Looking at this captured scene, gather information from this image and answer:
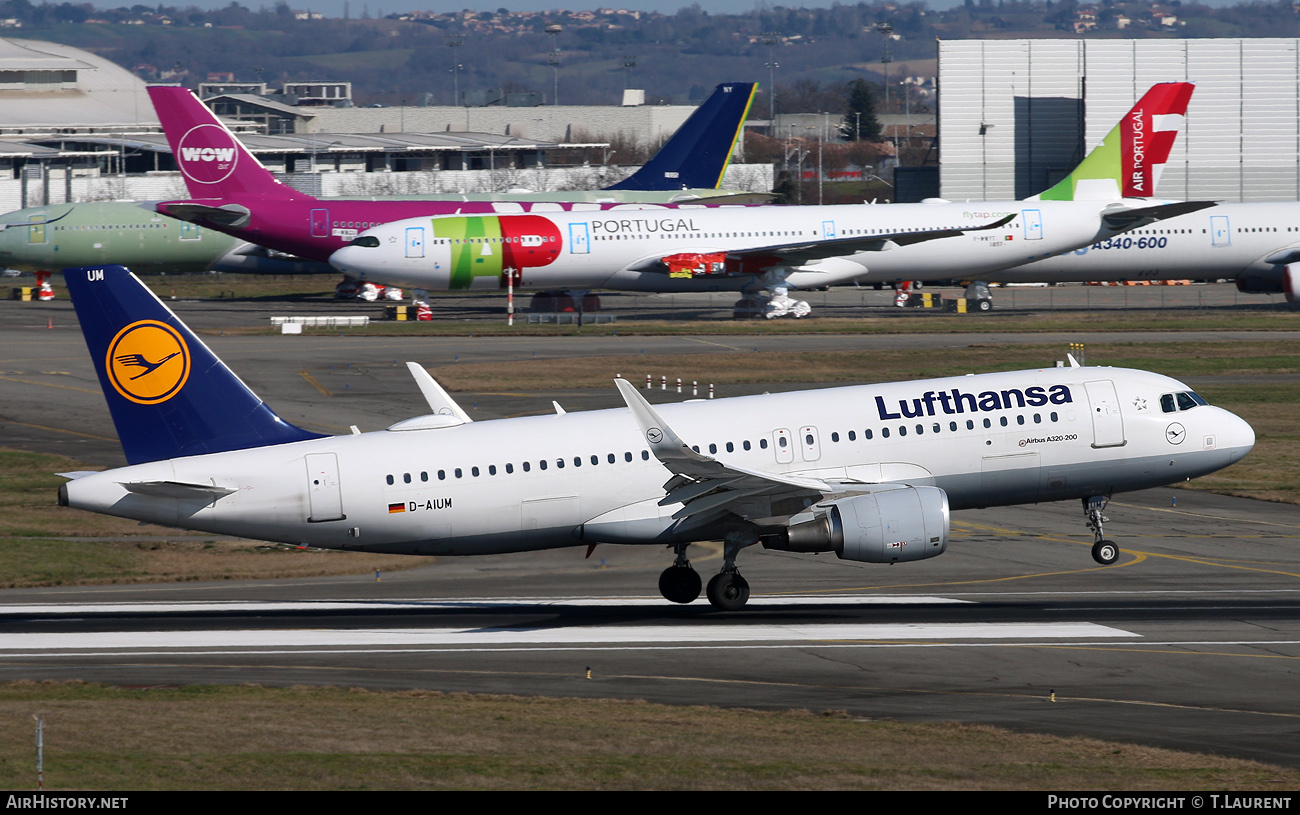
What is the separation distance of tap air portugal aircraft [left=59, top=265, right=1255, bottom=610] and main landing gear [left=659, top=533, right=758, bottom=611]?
0.05 m

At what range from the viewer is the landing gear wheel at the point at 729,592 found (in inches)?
1321

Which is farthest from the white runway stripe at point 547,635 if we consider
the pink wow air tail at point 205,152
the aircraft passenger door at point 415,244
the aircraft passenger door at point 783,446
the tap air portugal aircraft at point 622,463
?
the pink wow air tail at point 205,152

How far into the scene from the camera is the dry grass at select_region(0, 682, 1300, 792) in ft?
65.7

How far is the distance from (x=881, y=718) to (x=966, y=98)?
128 metres

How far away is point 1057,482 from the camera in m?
34.5

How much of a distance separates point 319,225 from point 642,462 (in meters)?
75.6

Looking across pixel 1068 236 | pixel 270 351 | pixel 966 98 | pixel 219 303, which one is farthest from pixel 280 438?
pixel 966 98

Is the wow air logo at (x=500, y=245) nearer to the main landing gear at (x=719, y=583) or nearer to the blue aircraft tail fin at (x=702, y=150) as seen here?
the blue aircraft tail fin at (x=702, y=150)

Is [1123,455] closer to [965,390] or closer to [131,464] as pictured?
[965,390]

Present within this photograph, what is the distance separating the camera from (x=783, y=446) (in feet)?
109

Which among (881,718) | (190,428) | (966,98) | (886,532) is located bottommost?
(881,718)

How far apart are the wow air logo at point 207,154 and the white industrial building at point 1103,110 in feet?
236

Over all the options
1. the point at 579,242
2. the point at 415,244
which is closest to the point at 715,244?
the point at 579,242

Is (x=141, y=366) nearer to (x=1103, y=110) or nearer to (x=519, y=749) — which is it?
(x=519, y=749)
